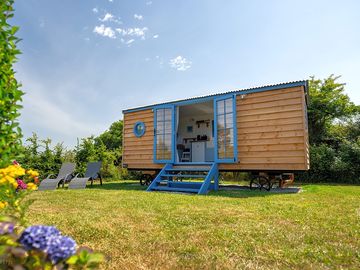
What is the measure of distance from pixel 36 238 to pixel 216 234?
2.17 meters

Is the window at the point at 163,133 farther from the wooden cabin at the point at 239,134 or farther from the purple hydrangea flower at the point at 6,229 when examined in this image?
the purple hydrangea flower at the point at 6,229

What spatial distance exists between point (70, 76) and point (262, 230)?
7.98 meters

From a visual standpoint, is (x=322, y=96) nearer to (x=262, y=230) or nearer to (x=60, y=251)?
(x=262, y=230)

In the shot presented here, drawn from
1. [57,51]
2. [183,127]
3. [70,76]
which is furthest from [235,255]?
[183,127]

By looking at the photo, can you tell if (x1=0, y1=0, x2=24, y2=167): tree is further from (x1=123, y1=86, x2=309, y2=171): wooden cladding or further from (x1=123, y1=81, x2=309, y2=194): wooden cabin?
(x1=123, y1=86, x2=309, y2=171): wooden cladding

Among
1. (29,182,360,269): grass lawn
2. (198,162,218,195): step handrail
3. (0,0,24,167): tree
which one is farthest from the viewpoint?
(198,162,218,195): step handrail

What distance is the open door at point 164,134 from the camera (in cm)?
887

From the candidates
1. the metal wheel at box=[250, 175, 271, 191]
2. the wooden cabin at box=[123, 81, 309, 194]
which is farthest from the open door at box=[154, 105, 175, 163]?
the metal wheel at box=[250, 175, 271, 191]

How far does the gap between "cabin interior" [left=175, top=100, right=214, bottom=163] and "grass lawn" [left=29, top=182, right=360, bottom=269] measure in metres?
7.40

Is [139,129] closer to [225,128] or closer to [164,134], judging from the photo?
[164,134]

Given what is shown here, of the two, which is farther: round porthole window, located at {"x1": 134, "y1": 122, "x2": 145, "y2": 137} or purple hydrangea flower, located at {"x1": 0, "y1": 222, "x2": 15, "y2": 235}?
round porthole window, located at {"x1": 134, "y1": 122, "x2": 145, "y2": 137}

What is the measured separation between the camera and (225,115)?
785 cm

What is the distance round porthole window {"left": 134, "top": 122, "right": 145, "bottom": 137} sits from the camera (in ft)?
32.1

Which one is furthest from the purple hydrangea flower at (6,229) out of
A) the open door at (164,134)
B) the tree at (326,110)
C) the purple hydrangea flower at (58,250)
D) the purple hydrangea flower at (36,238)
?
the tree at (326,110)
